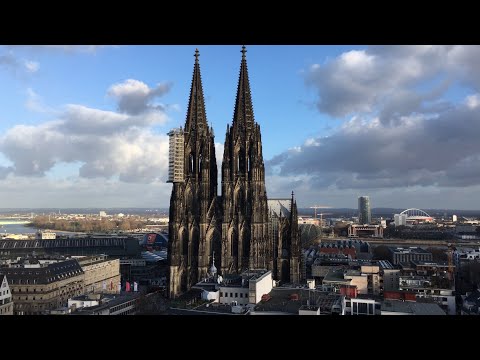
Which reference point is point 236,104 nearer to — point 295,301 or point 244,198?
point 244,198

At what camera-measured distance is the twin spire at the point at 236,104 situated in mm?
40062

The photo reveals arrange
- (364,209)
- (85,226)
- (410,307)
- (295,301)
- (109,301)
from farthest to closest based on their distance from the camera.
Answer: (364,209) < (85,226) < (109,301) < (295,301) < (410,307)

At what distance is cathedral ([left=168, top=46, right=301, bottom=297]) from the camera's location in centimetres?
3878

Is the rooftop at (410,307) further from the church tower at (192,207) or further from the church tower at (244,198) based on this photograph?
the church tower at (192,207)

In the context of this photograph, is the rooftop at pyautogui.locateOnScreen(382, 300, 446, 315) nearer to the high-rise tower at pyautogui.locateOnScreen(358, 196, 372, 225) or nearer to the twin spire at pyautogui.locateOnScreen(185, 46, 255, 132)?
the twin spire at pyautogui.locateOnScreen(185, 46, 255, 132)

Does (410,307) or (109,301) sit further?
(109,301)

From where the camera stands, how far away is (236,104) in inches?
1596

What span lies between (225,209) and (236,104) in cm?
898

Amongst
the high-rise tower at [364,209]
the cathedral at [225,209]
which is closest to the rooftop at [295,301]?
the cathedral at [225,209]

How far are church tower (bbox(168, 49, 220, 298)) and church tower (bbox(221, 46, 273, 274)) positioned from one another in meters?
1.37

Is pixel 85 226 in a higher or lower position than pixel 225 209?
lower

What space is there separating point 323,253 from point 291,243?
83.7 feet

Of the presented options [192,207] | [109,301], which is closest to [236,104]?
[192,207]
